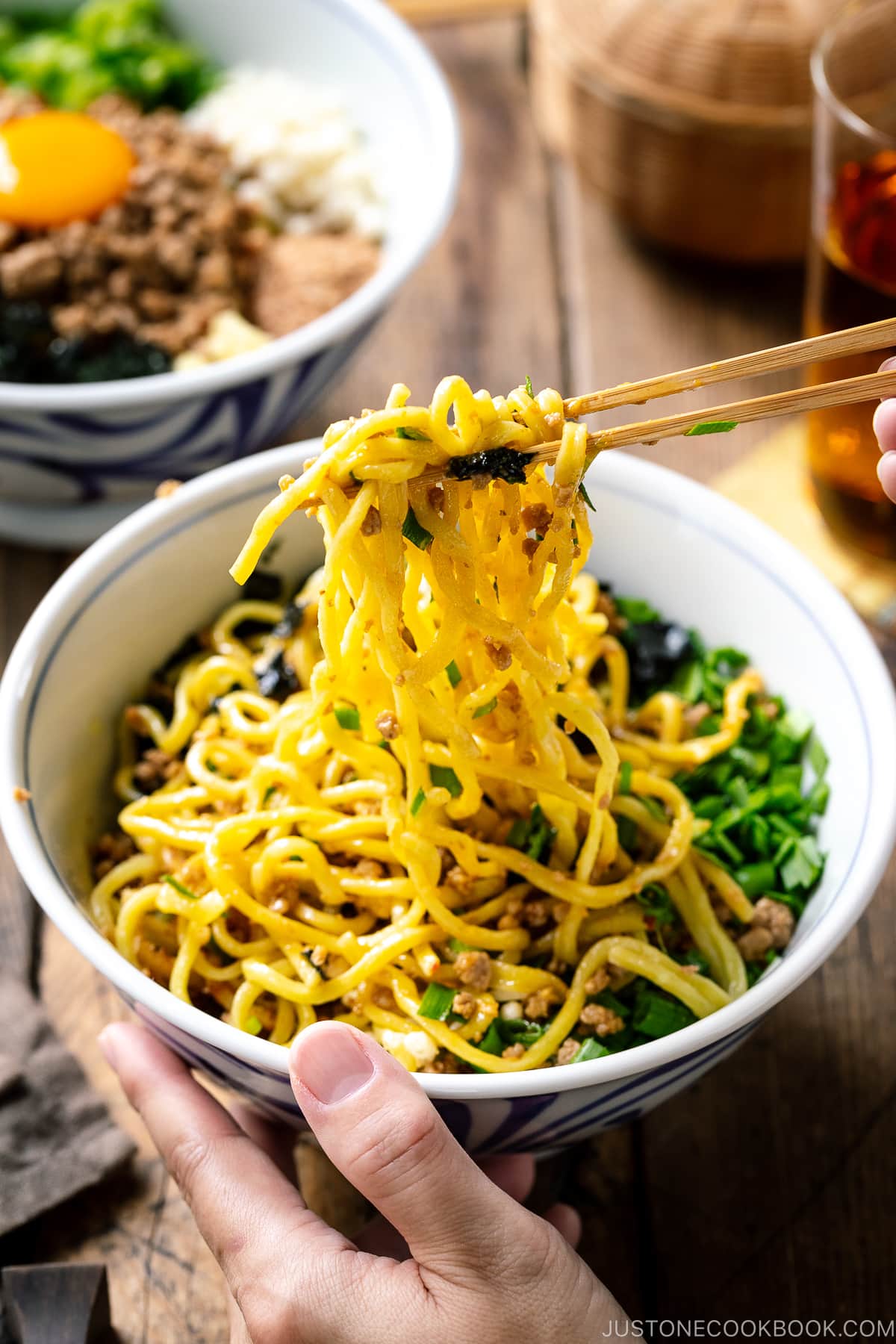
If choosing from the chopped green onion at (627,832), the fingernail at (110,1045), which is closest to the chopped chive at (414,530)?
the chopped green onion at (627,832)

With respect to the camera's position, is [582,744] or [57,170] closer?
[582,744]

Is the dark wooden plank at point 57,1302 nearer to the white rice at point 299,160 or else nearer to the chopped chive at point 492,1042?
the chopped chive at point 492,1042

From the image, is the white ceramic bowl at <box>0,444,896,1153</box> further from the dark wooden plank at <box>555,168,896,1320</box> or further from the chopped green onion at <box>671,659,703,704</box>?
the dark wooden plank at <box>555,168,896,1320</box>

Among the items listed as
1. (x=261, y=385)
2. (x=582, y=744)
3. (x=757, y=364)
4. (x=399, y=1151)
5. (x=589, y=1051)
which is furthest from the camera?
(x=261, y=385)

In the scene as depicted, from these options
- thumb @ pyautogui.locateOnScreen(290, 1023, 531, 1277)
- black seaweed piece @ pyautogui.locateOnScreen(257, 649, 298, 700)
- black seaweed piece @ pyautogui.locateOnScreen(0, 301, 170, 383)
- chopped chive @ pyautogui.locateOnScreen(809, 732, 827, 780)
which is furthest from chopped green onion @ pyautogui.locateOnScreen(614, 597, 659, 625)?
black seaweed piece @ pyautogui.locateOnScreen(0, 301, 170, 383)

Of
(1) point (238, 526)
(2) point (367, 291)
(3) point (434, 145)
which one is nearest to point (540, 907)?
(1) point (238, 526)

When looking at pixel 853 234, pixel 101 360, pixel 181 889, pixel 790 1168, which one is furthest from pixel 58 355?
pixel 790 1168

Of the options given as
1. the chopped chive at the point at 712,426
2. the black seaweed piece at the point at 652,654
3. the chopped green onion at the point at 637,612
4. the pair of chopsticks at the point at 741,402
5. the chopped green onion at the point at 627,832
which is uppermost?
the pair of chopsticks at the point at 741,402

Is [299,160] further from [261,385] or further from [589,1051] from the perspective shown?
[589,1051]
